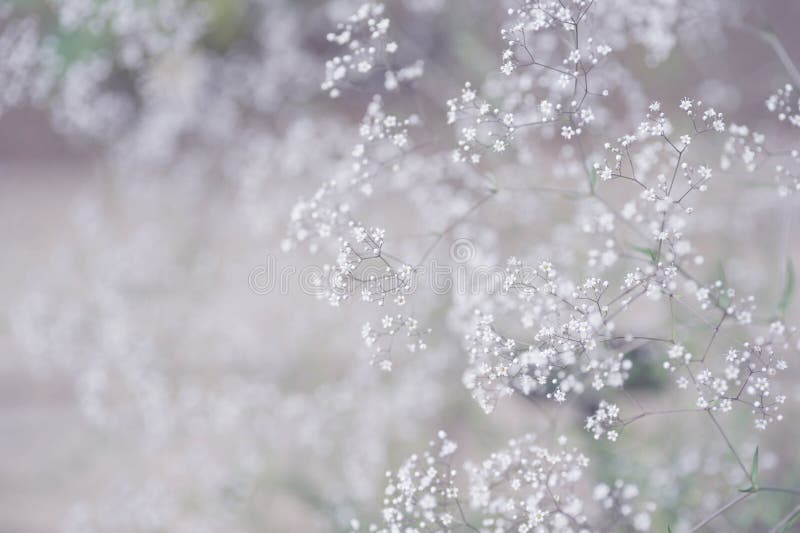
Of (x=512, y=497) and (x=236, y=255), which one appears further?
(x=236, y=255)

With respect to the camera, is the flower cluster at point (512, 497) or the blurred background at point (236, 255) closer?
the flower cluster at point (512, 497)

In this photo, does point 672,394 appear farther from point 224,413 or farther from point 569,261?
point 224,413

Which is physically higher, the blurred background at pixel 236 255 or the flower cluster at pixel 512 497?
the blurred background at pixel 236 255

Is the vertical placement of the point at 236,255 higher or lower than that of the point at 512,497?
higher

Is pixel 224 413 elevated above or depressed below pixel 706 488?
above

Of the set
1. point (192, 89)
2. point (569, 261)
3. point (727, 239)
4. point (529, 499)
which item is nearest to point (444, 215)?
point (569, 261)

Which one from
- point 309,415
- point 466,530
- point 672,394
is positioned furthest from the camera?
point 309,415

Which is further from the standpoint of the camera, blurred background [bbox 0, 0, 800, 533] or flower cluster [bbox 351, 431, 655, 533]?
blurred background [bbox 0, 0, 800, 533]

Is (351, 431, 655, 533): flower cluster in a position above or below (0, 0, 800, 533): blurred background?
below
